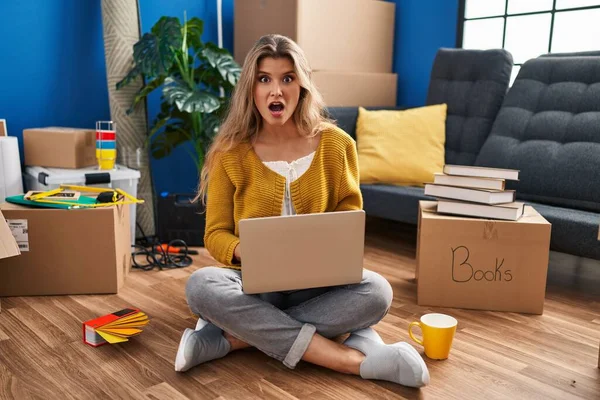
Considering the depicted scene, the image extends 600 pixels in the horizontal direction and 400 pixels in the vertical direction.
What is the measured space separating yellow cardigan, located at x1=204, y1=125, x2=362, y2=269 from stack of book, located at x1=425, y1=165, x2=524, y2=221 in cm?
44

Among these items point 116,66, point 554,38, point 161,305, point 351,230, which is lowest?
point 161,305

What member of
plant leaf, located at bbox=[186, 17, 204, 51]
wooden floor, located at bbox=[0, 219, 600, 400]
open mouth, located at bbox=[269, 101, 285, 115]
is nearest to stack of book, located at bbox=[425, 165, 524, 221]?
wooden floor, located at bbox=[0, 219, 600, 400]

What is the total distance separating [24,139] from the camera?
99.0 inches

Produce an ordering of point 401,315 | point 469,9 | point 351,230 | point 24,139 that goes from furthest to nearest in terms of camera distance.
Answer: point 469,9 → point 24,139 → point 401,315 → point 351,230

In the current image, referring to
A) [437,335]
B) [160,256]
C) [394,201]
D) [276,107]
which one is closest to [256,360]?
[437,335]

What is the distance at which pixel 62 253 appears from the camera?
6.64 ft

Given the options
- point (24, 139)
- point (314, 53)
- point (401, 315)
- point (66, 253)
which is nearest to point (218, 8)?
point (314, 53)

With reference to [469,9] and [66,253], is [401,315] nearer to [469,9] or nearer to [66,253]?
[66,253]

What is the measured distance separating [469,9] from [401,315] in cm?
208

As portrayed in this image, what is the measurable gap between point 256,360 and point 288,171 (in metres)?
0.52

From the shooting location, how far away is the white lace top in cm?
164

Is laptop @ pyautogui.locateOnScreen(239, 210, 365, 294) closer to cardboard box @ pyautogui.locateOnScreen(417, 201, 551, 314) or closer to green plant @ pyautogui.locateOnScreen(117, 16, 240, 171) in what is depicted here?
cardboard box @ pyautogui.locateOnScreen(417, 201, 551, 314)

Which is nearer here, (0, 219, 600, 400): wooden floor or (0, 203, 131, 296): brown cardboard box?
(0, 219, 600, 400): wooden floor

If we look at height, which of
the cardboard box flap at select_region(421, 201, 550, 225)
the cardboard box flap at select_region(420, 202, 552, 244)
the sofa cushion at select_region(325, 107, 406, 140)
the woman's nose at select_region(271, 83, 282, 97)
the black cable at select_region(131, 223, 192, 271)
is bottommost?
the black cable at select_region(131, 223, 192, 271)
